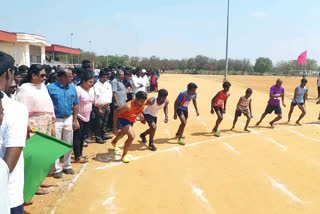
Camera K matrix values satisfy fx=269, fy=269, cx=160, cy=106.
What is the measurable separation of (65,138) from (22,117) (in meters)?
3.17

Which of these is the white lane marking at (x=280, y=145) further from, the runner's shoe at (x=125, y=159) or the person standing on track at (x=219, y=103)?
the runner's shoe at (x=125, y=159)

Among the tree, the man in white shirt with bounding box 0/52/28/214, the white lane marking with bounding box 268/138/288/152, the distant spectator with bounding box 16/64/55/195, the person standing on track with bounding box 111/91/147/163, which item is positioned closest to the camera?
the man in white shirt with bounding box 0/52/28/214

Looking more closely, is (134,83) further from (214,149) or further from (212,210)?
(212,210)

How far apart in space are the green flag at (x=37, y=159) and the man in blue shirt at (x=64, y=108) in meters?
1.45

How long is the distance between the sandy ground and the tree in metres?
94.2

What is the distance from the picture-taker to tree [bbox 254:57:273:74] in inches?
3760

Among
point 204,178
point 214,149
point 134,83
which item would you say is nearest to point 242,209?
point 204,178

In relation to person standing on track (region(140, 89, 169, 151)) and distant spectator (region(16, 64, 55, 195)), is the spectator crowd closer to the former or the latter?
distant spectator (region(16, 64, 55, 195))

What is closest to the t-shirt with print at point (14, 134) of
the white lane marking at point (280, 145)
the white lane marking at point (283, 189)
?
the white lane marking at point (283, 189)

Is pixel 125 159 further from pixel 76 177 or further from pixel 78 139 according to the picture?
pixel 76 177

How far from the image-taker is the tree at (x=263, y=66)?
95500 millimetres

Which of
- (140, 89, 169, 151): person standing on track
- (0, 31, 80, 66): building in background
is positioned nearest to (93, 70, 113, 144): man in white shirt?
(140, 89, 169, 151): person standing on track

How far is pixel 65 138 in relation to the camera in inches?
201

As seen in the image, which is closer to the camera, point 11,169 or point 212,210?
point 11,169
